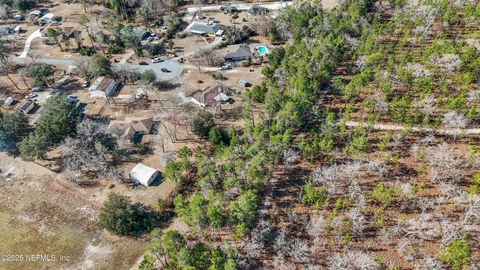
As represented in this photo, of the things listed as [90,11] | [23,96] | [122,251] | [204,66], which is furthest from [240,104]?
[90,11]

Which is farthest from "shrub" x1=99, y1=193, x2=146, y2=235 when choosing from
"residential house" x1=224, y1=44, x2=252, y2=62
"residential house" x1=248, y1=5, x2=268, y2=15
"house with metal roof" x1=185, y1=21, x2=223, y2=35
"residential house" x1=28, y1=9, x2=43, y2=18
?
"residential house" x1=28, y1=9, x2=43, y2=18

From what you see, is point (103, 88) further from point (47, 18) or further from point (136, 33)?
point (47, 18)

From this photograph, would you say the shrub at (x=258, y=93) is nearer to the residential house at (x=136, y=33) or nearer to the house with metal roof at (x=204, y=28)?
the house with metal roof at (x=204, y=28)

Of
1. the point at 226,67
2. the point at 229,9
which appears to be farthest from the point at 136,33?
the point at 226,67

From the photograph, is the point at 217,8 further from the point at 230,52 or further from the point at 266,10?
the point at 230,52

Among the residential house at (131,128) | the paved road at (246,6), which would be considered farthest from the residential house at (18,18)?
the residential house at (131,128)

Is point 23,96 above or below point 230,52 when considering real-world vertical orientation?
below
